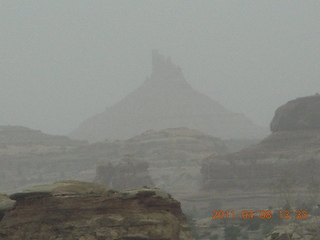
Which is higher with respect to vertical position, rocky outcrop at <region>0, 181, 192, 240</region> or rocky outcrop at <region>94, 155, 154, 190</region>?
rocky outcrop at <region>94, 155, 154, 190</region>

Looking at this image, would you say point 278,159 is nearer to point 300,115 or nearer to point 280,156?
point 280,156

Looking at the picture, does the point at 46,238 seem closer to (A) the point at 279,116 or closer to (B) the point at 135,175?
(B) the point at 135,175

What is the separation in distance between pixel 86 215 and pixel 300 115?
116 metres

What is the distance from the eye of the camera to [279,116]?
143 m

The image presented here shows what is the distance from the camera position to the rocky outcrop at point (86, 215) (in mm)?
26562

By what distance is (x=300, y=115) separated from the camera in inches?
5517

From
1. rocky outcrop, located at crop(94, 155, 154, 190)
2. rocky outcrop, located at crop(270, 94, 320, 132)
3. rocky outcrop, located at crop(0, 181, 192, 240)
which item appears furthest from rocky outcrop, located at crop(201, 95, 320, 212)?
rocky outcrop, located at crop(0, 181, 192, 240)

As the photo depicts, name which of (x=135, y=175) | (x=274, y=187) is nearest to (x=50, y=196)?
(x=274, y=187)

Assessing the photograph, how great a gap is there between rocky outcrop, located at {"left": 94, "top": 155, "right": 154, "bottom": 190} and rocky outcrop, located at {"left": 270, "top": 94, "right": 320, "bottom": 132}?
23.7m

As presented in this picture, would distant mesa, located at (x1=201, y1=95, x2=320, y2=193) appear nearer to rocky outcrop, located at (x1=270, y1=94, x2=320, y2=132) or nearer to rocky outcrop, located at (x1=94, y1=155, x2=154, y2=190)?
rocky outcrop, located at (x1=270, y1=94, x2=320, y2=132)

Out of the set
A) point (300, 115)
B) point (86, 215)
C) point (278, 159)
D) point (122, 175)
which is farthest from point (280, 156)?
point (86, 215)

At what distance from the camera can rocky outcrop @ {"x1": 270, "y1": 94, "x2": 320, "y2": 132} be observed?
138875 millimetres

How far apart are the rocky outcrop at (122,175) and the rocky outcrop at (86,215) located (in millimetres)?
100332

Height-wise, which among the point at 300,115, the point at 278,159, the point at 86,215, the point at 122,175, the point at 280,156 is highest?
the point at 300,115
